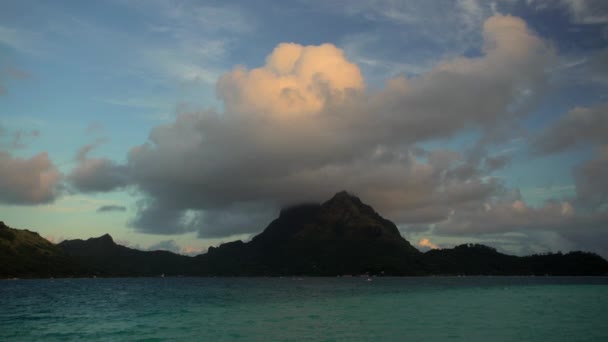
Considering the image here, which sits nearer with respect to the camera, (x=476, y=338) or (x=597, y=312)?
(x=476, y=338)

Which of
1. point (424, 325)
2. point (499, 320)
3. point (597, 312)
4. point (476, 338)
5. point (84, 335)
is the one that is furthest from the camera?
point (597, 312)

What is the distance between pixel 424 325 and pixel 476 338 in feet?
39.0

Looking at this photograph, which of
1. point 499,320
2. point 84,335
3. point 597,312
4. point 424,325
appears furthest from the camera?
point 597,312

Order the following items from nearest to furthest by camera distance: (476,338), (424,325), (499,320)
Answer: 1. (476,338)
2. (424,325)
3. (499,320)

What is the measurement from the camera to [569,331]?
5978cm

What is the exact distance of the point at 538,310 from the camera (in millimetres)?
88500

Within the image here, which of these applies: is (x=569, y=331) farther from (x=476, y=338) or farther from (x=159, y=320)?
(x=159, y=320)

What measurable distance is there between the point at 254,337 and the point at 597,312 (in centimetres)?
6540

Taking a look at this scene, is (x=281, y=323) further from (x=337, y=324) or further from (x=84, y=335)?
(x=84, y=335)

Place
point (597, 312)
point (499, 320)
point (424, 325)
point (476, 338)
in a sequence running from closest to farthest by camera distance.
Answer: point (476, 338) < point (424, 325) < point (499, 320) < point (597, 312)

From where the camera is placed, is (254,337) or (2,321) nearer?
(254,337)

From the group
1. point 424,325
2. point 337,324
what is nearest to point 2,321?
point 337,324

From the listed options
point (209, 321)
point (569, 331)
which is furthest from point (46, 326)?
point (569, 331)

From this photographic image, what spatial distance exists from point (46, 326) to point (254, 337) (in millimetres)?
34270
